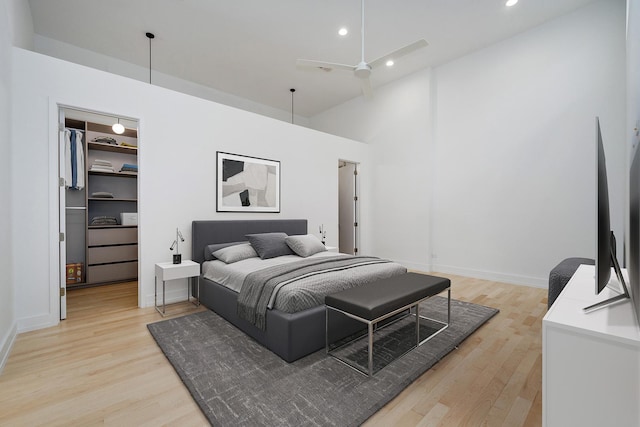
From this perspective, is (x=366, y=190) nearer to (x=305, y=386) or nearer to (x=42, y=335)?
(x=305, y=386)

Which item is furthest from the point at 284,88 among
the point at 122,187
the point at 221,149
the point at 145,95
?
the point at 122,187

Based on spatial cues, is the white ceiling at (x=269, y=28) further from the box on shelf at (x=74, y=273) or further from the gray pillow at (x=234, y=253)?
the box on shelf at (x=74, y=273)

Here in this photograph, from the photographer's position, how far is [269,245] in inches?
147

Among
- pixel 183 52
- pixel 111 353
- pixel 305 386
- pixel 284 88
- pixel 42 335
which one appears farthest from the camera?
pixel 284 88

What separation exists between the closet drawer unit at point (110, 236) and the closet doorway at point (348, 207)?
409 centimetres

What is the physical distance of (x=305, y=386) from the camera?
1827mm

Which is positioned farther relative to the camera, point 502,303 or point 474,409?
point 502,303

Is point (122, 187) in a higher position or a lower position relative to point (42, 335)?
higher

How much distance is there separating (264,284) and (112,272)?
3.39 meters

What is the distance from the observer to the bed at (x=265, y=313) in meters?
2.16

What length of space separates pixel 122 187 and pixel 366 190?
4.64 metres

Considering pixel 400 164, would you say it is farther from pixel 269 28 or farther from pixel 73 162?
pixel 73 162

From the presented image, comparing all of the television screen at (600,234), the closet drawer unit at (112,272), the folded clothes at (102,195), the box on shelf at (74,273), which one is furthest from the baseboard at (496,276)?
the box on shelf at (74,273)

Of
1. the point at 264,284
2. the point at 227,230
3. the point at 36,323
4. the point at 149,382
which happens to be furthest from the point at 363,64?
the point at 36,323
